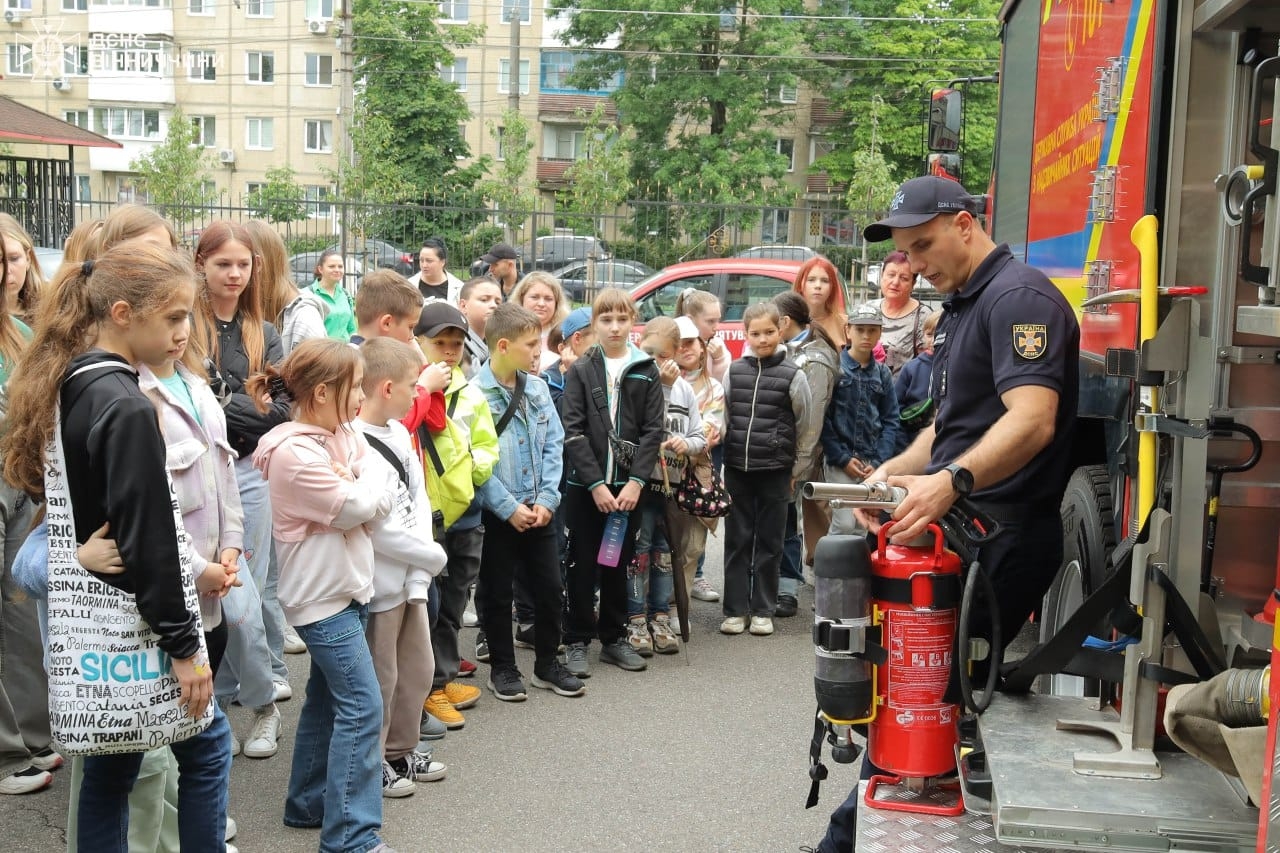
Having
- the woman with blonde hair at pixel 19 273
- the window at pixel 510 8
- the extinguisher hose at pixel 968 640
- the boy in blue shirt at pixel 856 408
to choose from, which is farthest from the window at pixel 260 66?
the extinguisher hose at pixel 968 640

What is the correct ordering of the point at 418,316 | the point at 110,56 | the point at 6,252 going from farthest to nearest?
the point at 110,56, the point at 418,316, the point at 6,252

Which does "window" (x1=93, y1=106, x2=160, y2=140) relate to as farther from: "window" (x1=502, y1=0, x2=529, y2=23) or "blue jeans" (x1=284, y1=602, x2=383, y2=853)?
"blue jeans" (x1=284, y1=602, x2=383, y2=853)

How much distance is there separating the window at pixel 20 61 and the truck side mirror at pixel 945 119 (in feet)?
174

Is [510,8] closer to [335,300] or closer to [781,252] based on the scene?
[781,252]

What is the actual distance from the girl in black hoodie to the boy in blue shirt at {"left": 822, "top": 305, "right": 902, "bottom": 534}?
483 cm

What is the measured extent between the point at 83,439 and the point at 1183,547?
103 inches

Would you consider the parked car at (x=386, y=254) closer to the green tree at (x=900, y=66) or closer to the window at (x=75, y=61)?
the green tree at (x=900, y=66)

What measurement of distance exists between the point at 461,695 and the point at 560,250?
10.6m

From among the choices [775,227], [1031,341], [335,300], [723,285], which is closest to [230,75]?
[775,227]

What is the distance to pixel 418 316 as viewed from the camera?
565cm

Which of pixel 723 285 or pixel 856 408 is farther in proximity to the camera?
pixel 723 285

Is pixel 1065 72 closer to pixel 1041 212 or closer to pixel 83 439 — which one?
pixel 1041 212

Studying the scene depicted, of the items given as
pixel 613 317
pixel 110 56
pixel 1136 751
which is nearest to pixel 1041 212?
pixel 613 317

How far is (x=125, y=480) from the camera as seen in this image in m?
3.12
